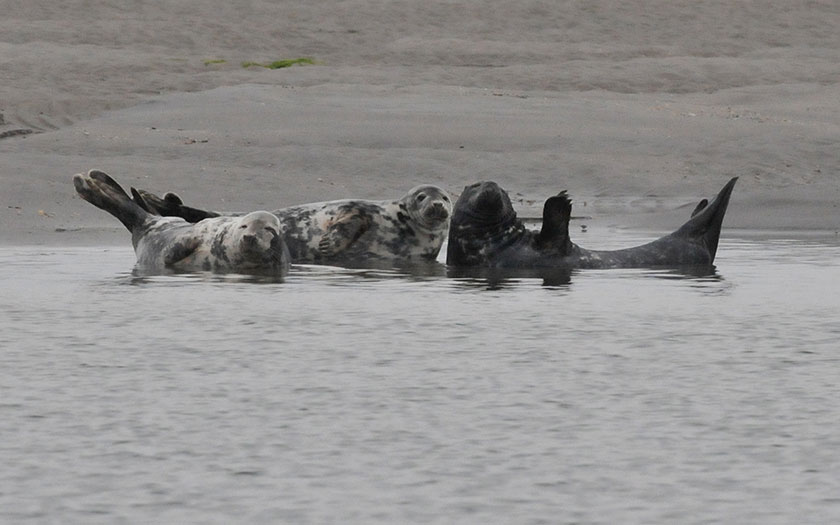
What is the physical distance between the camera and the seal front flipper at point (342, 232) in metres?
10.0

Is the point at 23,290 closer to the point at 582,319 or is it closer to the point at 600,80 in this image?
the point at 582,319

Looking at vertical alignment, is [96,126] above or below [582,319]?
above

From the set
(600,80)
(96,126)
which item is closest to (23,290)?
(96,126)

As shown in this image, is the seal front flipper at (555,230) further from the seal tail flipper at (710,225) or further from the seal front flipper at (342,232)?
the seal front flipper at (342,232)

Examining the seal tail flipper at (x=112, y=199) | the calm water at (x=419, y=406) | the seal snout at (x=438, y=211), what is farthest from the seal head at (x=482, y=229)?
the seal tail flipper at (x=112, y=199)

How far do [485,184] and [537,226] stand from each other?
11.0 feet

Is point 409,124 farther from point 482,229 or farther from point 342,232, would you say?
point 482,229

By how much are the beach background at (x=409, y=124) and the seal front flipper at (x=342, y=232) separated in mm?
2264

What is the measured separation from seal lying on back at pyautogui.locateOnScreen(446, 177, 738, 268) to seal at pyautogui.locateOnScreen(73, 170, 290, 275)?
1.07m

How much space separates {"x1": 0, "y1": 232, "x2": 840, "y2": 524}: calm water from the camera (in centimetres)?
345

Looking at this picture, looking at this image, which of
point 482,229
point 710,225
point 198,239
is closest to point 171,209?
point 198,239

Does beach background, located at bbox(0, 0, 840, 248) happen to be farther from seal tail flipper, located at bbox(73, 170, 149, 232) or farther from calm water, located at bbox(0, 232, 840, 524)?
calm water, located at bbox(0, 232, 840, 524)

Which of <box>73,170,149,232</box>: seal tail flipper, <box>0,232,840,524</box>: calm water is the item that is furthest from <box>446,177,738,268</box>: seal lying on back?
<box>73,170,149,232</box>: seal tail flipper

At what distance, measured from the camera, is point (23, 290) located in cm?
779
